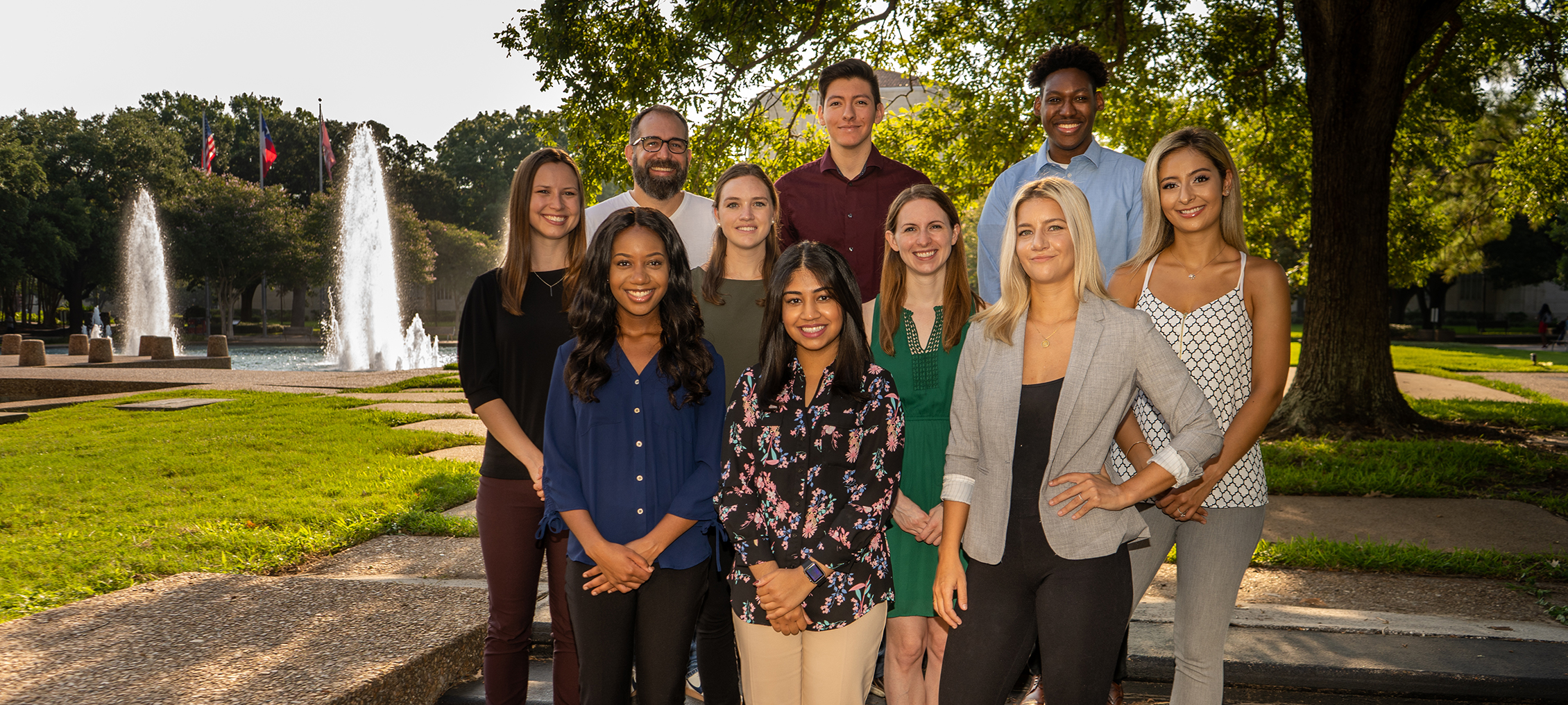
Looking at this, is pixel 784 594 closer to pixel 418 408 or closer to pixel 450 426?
pixel 450 426

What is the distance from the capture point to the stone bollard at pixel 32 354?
2022cm

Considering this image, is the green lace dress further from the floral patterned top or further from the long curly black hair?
the long curly black hair

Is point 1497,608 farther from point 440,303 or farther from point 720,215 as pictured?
point 440,303

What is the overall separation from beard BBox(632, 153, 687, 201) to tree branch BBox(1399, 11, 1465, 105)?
34.3 ft

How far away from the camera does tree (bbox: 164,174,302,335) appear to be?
38.5 meters

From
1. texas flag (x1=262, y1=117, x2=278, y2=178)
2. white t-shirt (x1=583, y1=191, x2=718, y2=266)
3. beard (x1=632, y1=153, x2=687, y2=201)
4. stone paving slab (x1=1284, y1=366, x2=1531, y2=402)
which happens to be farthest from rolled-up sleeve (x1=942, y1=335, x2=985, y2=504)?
texas flag (x1=262, y1=117, x2=278, y2=178)

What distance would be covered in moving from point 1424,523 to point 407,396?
1385cm

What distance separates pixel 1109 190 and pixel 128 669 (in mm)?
4284

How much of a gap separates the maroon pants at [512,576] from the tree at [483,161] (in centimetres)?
5672

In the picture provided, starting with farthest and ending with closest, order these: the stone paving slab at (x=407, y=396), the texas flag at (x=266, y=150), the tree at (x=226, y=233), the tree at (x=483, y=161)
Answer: the tree at (x=483, y=161) < the texas flag at (x=266, y=150) < the tree at (x=226, y=233) < the stone paving slab at (x=407, y=396)

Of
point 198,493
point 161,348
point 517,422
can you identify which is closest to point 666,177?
point 517,422

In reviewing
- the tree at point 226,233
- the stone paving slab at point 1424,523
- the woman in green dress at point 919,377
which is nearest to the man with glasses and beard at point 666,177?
the woman in green dress at point 919,377

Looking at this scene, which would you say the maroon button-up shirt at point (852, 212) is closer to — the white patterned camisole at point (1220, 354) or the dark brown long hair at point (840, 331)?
the dark brown long hair at point (840, 331)

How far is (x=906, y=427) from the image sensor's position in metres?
3.06
